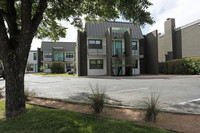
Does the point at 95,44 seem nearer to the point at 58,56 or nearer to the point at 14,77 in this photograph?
the point at 14,77

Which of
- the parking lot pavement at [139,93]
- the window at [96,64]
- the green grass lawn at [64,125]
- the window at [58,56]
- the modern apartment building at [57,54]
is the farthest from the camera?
the window at [58,56]

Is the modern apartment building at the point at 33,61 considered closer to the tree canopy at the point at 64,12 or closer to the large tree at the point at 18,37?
the tree canopy at the point at 64,12

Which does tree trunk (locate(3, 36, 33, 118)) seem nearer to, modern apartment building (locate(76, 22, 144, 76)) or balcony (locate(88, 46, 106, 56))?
modern apartment building (locate(76, 22, 144, 76))

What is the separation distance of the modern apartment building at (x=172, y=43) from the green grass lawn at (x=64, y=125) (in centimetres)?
1884

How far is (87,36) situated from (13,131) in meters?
18.3

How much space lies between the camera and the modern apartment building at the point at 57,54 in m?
36.7

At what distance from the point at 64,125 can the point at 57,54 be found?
38006 mm

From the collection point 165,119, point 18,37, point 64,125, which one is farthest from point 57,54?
point 165,119

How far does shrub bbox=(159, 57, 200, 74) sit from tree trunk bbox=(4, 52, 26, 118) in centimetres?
2059

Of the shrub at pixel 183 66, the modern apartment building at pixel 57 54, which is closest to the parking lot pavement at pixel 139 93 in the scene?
the shrub at pixel 183 66

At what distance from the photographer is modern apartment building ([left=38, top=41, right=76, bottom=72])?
36.7 meters

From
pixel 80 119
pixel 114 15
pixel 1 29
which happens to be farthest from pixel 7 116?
pixel 114 15

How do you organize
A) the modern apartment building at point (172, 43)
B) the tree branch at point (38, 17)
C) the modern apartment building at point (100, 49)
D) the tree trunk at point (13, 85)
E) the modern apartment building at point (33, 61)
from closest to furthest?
the tree trunk at point (13, 85) → the tree branch at point (38, 17) → the modern apartment building at point (172, 43) → the modern apartment building at point (100, 49) → the modern apartment building at point (33, 61)

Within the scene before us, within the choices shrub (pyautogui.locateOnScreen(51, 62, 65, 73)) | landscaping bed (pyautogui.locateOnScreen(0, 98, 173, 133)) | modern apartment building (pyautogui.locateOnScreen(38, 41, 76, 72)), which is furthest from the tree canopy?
modern apartment building (pyautogui.locateOnScreen(38, 41, 76, 72))
